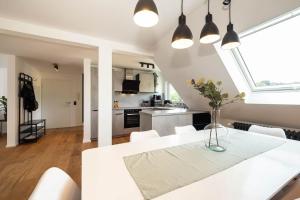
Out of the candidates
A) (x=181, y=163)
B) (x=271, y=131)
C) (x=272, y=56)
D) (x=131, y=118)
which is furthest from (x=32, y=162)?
(x=272, y=56)

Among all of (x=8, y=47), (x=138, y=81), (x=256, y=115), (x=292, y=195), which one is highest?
(x=8, y=47)

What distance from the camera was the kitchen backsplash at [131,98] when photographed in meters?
5.06

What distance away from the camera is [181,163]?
41.5 inches

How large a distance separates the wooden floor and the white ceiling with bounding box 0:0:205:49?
2335 millimetres

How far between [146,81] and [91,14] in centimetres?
338

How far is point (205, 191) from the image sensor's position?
0.74 meters

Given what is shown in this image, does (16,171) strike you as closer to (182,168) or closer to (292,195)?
(182,168)

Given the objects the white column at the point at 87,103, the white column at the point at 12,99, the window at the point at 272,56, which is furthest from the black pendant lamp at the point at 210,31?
the white column at the point at 12,99

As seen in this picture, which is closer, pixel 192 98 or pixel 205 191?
pixel 205 191

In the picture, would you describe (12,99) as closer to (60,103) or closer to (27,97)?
(27,97)

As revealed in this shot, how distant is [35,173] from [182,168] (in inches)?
102

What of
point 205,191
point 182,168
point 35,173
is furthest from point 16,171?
point 205,191

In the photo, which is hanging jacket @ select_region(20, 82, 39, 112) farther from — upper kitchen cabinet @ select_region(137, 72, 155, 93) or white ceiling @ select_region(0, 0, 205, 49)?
upper kitchen cabinet @ select_region(137, 72, 155, 93)

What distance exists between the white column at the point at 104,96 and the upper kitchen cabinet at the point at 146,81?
97.9 inches
